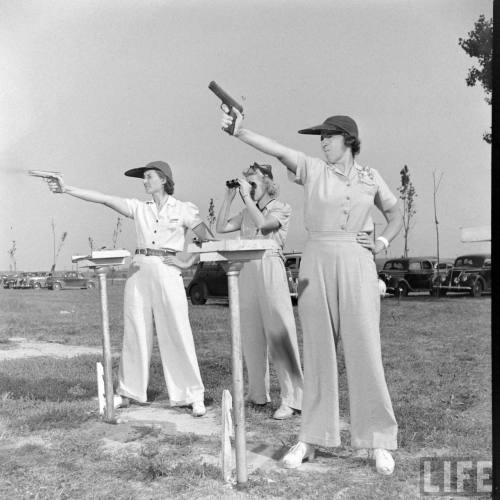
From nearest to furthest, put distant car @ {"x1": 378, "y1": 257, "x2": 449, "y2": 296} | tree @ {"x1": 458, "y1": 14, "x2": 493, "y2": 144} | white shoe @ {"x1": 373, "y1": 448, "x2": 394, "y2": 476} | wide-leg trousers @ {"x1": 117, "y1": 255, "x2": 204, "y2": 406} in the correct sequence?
tree @ {"x1": 458, "y1": 14, "x2": 493, "y2": 144}, white shoe @ {"x1": 373, "y1": 448, "x2": 394, "y2": 476}, wide-leg trousers @ {"x1": 117, "y1": 255, "x2": 204, "y2": 406}, distant car @ {"x1": 378, "y1": 257, "x2": 449, "y2": 296}

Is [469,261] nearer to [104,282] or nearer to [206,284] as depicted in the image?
[206,284]

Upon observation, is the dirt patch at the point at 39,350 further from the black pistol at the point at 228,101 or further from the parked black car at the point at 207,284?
the parked black car at the point at 207,284

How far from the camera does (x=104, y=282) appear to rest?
4801mm

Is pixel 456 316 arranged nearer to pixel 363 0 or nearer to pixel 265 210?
pixel 265 210

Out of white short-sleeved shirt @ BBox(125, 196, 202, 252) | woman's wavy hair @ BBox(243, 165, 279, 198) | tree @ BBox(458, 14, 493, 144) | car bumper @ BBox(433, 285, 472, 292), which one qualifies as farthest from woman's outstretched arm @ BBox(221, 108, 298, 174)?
car bumper @ BBox(433, 285, 472, 292)

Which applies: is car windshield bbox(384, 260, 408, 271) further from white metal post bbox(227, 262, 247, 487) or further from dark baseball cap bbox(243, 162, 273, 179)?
white metal post bbox(227, 262, 247, 487)

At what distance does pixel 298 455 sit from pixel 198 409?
1.47 metres

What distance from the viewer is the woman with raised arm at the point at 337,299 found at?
3.58 metres

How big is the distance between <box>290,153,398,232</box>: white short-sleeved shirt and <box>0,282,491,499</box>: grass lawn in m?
1.43

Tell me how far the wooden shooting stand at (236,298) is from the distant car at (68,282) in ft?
97.9

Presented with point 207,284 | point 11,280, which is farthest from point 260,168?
point 11,280

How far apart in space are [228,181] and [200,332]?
6081 millimetres

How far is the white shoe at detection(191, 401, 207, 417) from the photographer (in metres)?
4.91

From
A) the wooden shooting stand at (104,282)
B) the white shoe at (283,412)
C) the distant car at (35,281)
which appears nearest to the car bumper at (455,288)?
the white shoe at (283,412)
